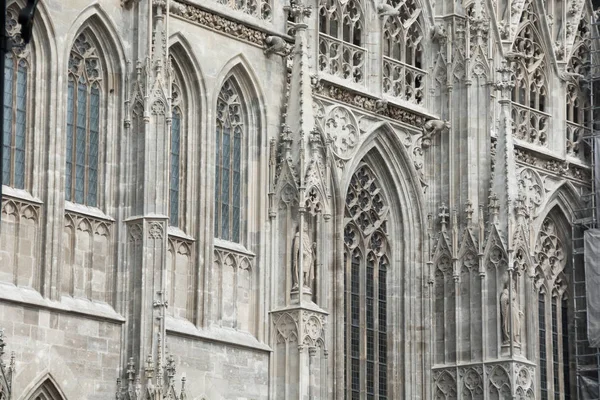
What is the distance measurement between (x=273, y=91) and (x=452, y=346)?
7.46 m

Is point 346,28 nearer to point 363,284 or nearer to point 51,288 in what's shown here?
point 363,284

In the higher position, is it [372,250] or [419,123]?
[419,123]

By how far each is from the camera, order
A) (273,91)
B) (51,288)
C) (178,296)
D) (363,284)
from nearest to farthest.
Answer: (51,288) → (178,296) → (273,91) → (363,284)

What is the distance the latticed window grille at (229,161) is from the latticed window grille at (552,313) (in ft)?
34.0

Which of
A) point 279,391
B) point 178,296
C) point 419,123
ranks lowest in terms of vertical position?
point 279,391

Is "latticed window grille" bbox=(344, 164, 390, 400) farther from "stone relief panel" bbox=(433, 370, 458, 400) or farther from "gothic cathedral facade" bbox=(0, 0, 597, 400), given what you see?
"stone relief panel" bbox=(433, 370, 458, 400)

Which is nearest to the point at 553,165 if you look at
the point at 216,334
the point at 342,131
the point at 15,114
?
the point at 342,131

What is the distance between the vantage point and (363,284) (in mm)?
30984

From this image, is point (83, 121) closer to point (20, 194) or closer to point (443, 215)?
point (20, 194)

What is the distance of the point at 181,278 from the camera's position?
1025 inches

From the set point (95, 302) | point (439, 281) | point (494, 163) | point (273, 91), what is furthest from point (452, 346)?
point (95, 302)

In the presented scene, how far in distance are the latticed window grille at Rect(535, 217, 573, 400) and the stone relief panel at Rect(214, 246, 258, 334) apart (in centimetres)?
1028

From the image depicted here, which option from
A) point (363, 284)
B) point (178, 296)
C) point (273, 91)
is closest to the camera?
point (178, 296)

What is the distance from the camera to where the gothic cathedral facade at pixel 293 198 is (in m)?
23.7
